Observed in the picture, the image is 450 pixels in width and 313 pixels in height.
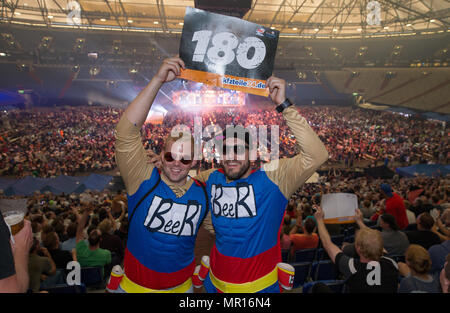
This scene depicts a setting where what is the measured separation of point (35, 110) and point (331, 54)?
44984mm

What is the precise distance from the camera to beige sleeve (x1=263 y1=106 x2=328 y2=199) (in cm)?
217

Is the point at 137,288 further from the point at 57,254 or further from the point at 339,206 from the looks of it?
the point at 57,254

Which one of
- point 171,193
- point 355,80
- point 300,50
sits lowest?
point 171,193

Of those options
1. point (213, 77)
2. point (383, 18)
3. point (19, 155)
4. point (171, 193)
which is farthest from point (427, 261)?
point (383, 18)

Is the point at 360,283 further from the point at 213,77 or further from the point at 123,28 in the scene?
the point at 123,28

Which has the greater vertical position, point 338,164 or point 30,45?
point 30,45

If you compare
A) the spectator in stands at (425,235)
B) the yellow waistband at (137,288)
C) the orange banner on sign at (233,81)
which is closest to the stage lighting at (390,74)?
the spectator in stands at (425,235)

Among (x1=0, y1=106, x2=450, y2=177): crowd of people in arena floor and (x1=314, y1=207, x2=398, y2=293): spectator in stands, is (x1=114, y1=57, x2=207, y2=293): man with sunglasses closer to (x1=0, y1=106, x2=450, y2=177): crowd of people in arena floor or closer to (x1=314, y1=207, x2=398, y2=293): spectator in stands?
(x1=314, y1=207, x2=398, y2=293): spectator in stands

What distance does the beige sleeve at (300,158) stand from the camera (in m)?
2.17

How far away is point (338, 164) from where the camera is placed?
19844mm

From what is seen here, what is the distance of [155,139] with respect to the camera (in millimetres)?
20547

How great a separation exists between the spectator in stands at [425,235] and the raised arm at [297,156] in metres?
3.41

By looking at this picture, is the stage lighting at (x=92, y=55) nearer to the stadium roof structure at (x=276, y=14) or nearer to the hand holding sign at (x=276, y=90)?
the stadium roof structure at (x=276, y=14)

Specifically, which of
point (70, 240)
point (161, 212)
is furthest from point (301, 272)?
point (70, 240)
